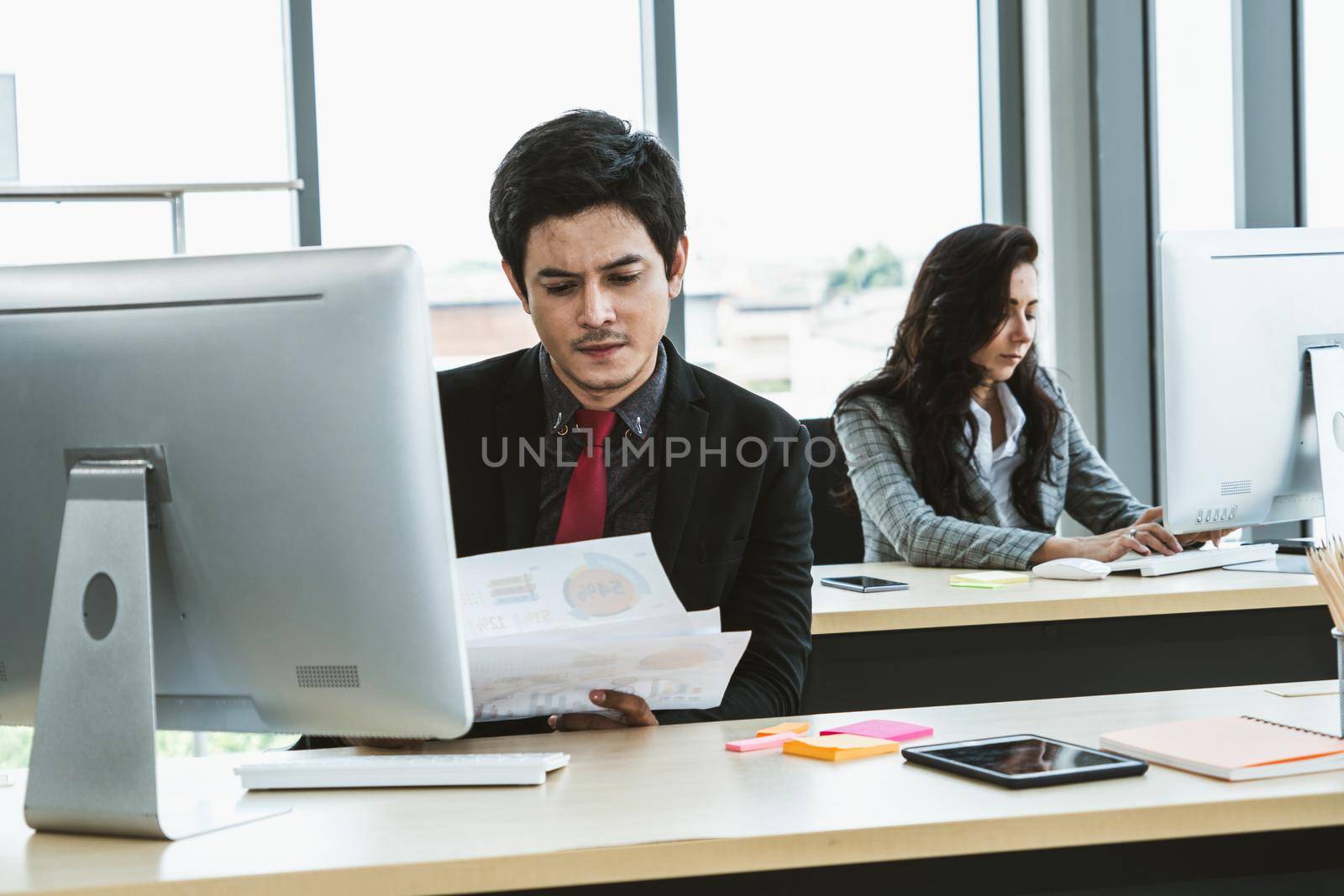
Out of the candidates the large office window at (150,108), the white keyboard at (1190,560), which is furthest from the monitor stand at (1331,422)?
Answer: the large office window at (150,108)

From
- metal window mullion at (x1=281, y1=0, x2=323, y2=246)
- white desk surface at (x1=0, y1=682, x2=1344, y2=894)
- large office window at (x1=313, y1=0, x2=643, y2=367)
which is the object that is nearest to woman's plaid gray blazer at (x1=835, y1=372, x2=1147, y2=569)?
white desk surface at (x1=0, y1=682, x2=1344, y2=894)

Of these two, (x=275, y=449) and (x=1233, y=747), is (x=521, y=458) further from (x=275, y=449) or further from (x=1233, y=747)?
(x=1233, y=747)

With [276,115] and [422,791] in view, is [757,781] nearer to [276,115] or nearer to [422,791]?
[422,791]

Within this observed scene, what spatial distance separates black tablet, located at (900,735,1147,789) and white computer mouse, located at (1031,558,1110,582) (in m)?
1.05

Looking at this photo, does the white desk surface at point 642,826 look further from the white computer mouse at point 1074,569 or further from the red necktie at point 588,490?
the white computer mouse at point 1074,569

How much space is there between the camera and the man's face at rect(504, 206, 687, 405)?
151cm

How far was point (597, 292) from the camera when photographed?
4.97 feet

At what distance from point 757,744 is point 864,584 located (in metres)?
0.99

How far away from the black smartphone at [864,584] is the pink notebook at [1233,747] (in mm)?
918

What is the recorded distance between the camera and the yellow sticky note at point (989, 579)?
2.14m

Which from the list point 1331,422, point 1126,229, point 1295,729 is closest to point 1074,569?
point 1331,422

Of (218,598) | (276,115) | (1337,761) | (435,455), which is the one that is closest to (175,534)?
(218,598)

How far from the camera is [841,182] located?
379cm

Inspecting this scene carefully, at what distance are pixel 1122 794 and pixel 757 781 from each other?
298 millimetres
